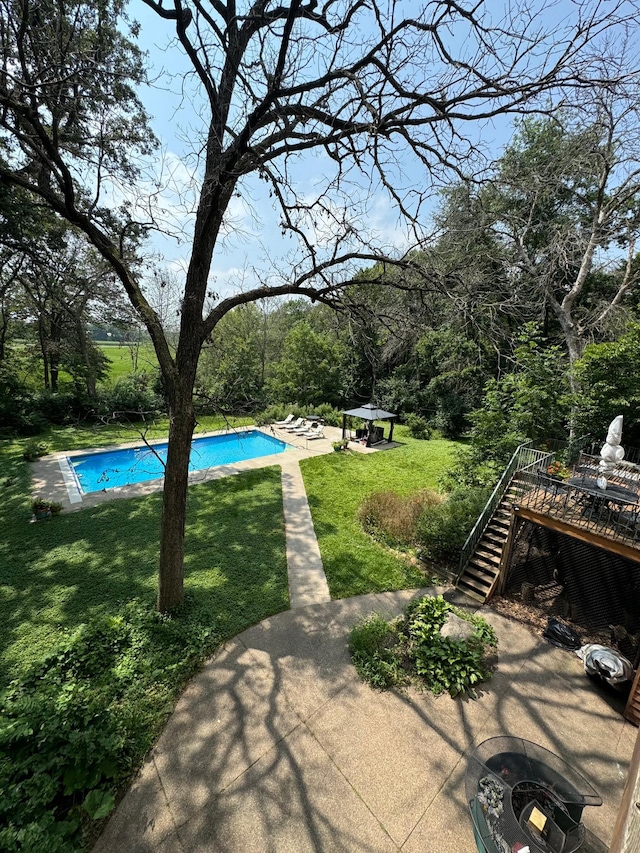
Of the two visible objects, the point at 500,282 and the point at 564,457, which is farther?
the point at 564,457

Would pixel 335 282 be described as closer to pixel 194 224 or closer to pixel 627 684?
pixel 194 224

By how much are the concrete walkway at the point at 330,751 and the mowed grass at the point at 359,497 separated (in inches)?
67.0

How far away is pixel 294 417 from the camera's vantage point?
19.1m

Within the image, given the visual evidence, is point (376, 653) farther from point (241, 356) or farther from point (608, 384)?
point (241, 356)

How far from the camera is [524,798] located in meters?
3.04

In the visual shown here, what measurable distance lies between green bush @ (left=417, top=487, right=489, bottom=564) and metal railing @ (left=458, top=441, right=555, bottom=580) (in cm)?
18

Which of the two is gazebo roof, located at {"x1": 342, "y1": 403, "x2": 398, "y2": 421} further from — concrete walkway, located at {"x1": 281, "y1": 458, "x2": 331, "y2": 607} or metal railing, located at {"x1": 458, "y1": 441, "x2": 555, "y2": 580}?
metal railing, located at {"x1": 458, "y1": 441, "x2": 555, "y2": 580}

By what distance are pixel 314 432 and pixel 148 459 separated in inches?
305

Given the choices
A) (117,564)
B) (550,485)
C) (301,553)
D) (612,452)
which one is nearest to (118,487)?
(117,564)

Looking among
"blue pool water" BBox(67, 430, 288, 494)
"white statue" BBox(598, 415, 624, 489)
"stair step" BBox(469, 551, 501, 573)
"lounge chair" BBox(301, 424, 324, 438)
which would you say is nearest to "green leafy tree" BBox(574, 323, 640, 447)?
"white statue" BBox(598, 415, 624, 489)

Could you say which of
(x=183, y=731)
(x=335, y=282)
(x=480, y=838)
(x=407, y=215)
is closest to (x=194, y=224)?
(x=335, y=282)

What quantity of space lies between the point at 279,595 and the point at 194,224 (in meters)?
6.04

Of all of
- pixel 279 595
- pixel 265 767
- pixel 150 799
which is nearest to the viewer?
pixel 150 799

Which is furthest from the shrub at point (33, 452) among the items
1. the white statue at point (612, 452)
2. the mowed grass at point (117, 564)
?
the white statue at point (612, 452)
